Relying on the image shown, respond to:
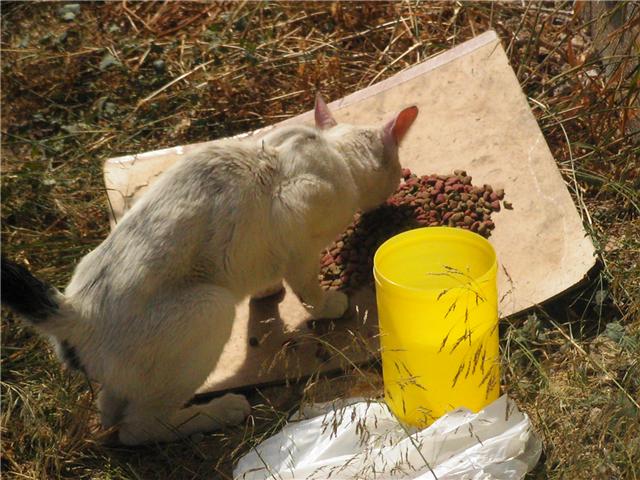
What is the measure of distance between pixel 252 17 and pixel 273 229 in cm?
239

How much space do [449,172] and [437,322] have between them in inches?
52.5

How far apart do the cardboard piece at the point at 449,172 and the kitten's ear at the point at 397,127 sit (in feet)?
1.32

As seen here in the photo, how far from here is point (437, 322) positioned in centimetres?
269

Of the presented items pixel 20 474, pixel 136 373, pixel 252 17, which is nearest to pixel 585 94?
pixel 252 17

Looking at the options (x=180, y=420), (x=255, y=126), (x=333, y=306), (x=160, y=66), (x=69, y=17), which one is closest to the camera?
(x=180, y=420)

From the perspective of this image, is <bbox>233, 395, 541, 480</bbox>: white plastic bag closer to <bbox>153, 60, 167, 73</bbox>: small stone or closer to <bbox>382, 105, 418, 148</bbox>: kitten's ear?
<bbox>382, 105, 418, 148</bbox>: kitten's ear

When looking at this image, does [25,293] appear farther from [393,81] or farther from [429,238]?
[393,81]

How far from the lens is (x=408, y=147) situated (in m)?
4.05

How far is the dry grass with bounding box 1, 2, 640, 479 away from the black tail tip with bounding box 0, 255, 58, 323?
47 cm

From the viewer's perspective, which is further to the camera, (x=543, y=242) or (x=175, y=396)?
(x=543, y=242)

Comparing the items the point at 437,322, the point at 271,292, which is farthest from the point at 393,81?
the point at 437,322

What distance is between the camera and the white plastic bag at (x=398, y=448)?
2.63 meters

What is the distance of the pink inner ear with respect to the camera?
11.5 feet

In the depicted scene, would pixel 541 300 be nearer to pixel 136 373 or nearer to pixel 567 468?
pixel 567 468
